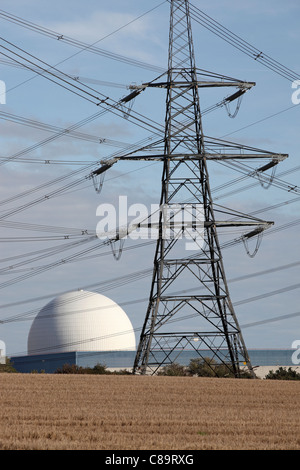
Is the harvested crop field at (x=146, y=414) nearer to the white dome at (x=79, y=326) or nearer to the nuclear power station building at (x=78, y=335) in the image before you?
the nuclear power station building at (x=78, y=335)

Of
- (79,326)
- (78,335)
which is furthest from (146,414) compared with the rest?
(79,326)

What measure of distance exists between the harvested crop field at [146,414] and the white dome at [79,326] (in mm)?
76354

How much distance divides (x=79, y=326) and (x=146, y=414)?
323ft

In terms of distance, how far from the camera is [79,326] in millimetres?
127250

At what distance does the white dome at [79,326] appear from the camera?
4978 inches

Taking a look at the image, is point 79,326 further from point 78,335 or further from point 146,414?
point 146,414

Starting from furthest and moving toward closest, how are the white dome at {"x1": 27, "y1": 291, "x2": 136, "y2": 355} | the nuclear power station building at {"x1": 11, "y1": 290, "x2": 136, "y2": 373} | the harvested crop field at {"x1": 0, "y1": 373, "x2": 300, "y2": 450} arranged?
the white dome at {"x1": 27, "y1": 291, "x2": 136, "y2": 355} → the nuclear power station building at {"x1": 11, "y1": 290, "x2": 136, "y2": 373} → the harvested crop field at {"x1": 0, "y1": 373, "x2": 300, "y2": 450}

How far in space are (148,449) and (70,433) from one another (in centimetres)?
409

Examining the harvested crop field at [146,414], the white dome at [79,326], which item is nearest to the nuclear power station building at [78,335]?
the white dome at [79,326]

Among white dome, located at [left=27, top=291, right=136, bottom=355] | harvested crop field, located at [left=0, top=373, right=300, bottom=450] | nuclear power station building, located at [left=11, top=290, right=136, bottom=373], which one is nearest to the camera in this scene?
harvested crop field, located at [left=0, top=373, right=300, bottom=450]

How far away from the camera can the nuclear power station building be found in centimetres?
12625

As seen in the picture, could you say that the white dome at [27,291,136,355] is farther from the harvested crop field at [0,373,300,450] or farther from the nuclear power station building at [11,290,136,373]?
the harvested crop field at [0,373,300,450]

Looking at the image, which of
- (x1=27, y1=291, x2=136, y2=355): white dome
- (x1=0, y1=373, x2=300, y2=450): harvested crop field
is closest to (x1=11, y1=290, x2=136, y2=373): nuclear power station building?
(x1=27, y1=291, x2=136, y2=355): white dome
